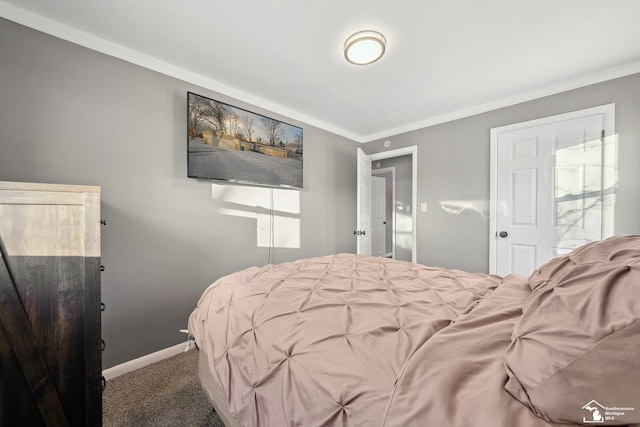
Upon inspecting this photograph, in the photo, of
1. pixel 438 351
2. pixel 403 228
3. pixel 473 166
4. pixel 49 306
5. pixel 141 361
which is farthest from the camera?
pixel 403 228

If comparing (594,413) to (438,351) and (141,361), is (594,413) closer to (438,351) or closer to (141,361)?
(438,351)

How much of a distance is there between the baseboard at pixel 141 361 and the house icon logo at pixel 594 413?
8.54 ft

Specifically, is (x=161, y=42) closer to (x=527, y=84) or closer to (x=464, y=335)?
(x=464, y=335)

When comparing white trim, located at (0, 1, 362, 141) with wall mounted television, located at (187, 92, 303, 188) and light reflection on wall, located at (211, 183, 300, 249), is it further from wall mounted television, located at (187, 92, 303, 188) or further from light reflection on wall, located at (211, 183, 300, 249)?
light reflection on wall, located at (211, 183, 300, 249)

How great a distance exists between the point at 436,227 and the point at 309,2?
113 inches

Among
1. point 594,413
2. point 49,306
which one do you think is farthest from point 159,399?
point 594,413

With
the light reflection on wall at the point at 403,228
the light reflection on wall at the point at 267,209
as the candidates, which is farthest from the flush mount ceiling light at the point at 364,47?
the light reflection on wall at the point at 403,228

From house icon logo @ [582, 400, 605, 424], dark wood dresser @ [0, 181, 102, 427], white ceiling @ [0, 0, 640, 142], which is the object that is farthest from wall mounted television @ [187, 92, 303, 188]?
house icon logo @ [582, 400, 605, 424]

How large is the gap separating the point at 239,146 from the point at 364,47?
1490 millimetres

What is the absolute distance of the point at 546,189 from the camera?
2484 millimetres

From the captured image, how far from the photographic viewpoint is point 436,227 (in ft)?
10.7

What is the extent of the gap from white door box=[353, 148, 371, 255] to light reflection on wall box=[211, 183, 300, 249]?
2.93 ft

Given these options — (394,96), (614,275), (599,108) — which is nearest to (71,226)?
(614,275)

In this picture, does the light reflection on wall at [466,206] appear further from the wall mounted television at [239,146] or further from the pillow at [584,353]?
the pillow at [584,353]
